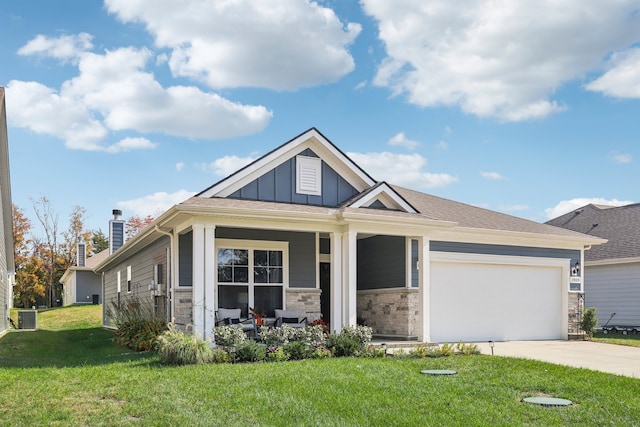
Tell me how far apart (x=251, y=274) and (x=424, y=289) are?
13.5 feet

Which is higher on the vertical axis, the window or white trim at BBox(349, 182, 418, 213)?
white trim at BBox(349, 182, 418, 213)

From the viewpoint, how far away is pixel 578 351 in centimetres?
1428

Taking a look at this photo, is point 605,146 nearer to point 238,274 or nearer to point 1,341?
point 238,274

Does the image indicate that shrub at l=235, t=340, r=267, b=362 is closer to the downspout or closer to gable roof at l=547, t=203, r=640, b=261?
the downspout

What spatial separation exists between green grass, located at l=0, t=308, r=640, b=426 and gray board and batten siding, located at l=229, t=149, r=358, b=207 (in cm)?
437

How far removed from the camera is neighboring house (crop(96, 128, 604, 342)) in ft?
45.5

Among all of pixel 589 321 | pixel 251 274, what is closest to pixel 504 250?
pixel 589 321

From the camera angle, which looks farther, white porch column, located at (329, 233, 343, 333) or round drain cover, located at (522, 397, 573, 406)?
white porch column, located at (329, 233, 343, 333)

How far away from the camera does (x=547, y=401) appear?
325 inches

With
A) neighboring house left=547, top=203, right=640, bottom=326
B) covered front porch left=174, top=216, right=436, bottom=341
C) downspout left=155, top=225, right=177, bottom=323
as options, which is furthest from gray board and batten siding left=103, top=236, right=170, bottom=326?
neighboring house left=547, top=203, right=640, bottom=326

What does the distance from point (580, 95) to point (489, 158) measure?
10.9 feet

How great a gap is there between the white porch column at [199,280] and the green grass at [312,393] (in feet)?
4.38

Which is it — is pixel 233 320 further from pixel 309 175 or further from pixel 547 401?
pixel 547 401

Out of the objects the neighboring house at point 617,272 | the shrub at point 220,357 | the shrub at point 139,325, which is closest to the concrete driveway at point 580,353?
the neighboring house at point 617,272
